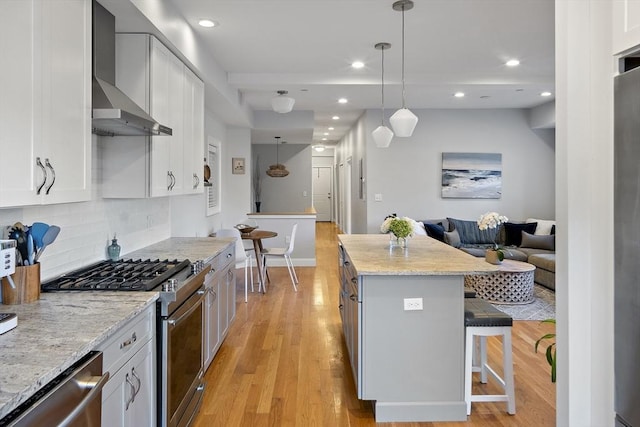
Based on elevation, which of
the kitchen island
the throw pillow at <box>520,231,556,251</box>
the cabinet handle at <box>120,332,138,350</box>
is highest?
the throw pillow at <box>520,231,556,251</box>

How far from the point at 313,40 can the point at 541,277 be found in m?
4.16

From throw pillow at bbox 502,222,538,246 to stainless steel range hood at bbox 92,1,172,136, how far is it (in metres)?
5.71

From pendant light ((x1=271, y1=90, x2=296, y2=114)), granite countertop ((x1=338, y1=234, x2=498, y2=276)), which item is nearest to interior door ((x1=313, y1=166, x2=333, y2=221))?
pendant light ((x1=271, y1=90, x2=296, y2=114))

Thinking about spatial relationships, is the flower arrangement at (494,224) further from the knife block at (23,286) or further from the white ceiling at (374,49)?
the knife block at (23,286)

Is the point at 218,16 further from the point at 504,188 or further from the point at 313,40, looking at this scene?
the point at 504,188

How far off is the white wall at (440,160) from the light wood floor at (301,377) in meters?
2.96

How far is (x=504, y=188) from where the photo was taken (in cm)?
731

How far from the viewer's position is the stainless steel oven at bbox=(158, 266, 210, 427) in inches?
76.7

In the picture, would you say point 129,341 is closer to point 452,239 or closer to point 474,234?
point 452,239

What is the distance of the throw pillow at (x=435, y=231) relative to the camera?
6.37 m

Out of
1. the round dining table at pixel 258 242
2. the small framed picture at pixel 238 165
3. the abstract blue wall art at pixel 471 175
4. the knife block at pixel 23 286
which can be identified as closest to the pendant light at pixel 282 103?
the round dining table at pixel 258 242

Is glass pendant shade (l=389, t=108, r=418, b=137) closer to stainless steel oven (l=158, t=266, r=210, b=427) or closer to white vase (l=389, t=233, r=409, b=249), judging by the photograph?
white vase (l=389, t=233, r=409, b=249)

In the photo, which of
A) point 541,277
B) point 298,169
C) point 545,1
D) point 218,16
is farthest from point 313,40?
point 298,169

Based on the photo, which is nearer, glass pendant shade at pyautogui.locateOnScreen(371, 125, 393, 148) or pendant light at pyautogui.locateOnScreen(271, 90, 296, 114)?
glass pendant shade at pyautogui.locateOnScreen(371, 125, 393, 148)
